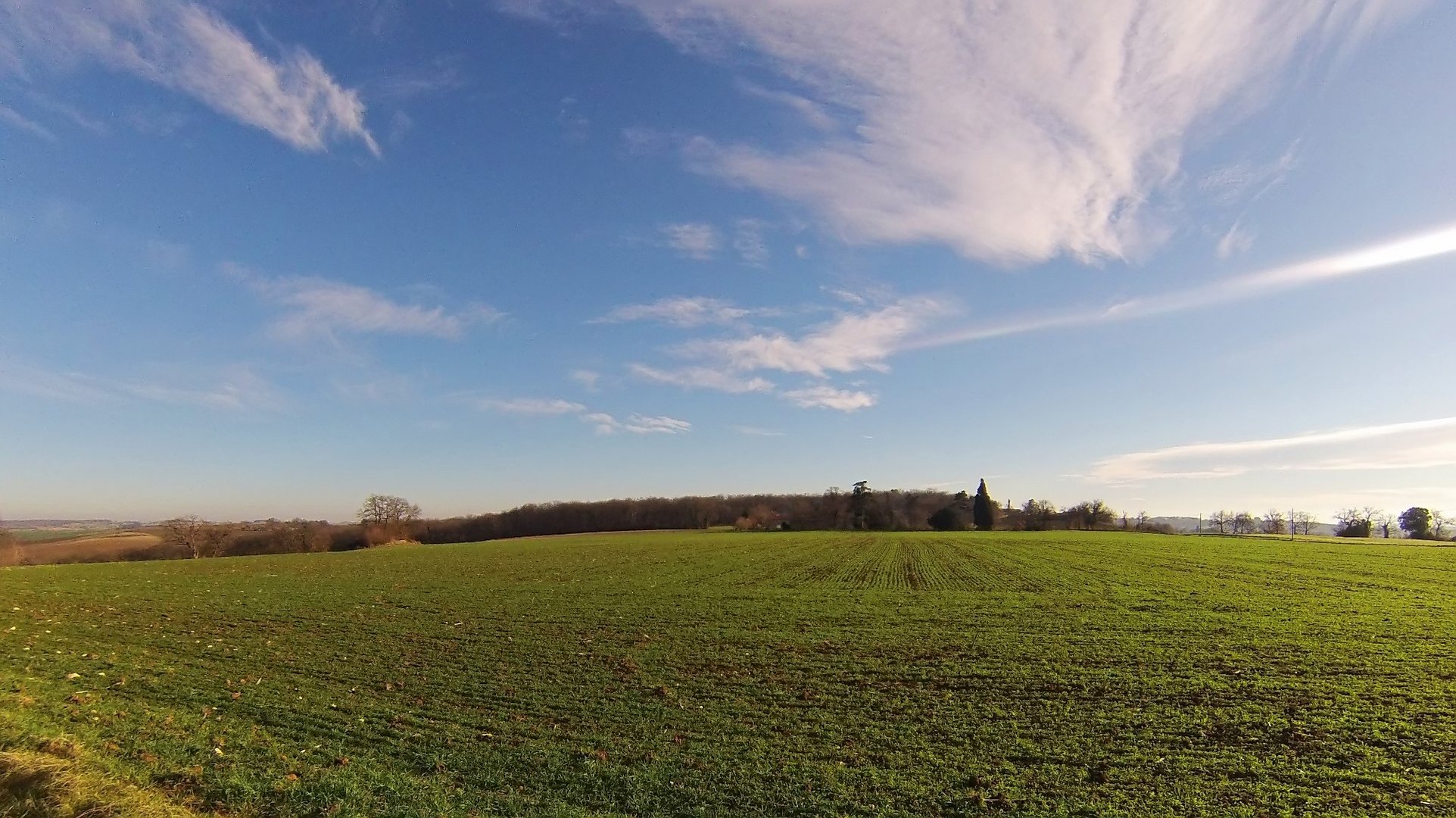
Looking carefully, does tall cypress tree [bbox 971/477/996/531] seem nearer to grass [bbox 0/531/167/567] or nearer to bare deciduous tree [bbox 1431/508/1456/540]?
bare deciduous tree [bbox 1431/508/1456/540]

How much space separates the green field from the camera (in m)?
9.34

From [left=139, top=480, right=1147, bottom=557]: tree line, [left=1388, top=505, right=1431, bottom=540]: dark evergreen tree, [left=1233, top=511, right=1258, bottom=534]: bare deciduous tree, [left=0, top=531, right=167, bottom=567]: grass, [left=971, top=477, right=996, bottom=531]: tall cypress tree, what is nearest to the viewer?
[left=0, top=531, right=167, bottom=567]: grass

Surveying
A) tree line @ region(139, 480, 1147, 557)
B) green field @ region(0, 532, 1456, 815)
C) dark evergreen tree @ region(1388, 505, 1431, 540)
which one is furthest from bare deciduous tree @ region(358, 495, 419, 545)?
dark evergreen tree @ region(1388, 505, 1431, 540)

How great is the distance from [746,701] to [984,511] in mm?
138202

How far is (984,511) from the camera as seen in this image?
140125 millimetres

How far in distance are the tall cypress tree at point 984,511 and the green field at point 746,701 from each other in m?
111

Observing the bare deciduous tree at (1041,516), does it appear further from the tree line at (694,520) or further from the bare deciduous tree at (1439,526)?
the bare deciduous tree at (1439,526)

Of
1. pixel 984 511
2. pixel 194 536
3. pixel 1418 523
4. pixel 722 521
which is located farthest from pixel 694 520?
pixel 1418 523

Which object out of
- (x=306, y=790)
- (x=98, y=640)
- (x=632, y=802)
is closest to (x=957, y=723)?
(x=632, y=802)

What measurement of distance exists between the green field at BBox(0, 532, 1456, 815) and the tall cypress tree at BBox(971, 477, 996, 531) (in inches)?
4387

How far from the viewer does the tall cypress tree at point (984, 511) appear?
457 ft

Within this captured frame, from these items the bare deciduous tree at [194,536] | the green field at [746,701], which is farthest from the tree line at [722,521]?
the green field at [746,701]

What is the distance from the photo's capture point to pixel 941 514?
139 meters

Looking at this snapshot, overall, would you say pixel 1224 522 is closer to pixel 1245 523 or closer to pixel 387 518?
pixel 1245 523
